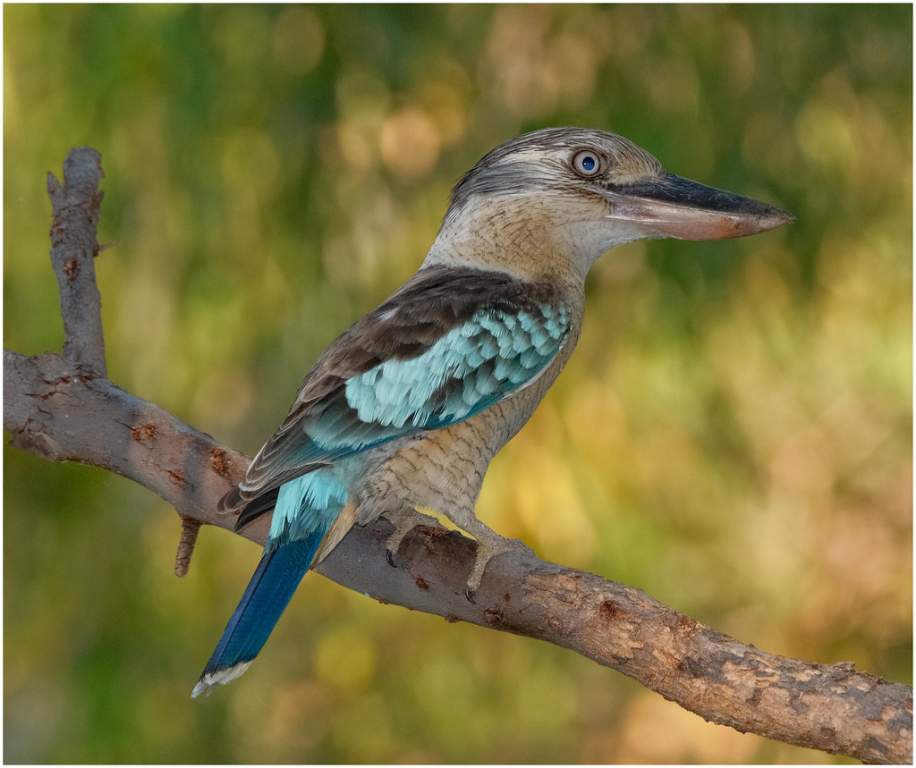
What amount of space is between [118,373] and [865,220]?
2.60 metres

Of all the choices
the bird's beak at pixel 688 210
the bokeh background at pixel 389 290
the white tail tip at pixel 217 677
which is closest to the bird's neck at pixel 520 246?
the bird's beak at pixel 688 210

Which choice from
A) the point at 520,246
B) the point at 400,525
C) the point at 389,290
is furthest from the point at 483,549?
the point at 389,290

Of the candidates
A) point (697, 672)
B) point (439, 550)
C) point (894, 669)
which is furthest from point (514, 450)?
point (697, 672)

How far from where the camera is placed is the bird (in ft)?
6.68

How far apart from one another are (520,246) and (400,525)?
60cm

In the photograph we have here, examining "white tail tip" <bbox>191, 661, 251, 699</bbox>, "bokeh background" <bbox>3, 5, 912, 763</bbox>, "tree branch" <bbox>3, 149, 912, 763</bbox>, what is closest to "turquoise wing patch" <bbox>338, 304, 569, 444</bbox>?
"tree branch" <bbox>3, 149, 912, 763</bbox>

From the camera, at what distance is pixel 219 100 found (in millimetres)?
4090

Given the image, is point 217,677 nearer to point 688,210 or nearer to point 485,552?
point 485,552

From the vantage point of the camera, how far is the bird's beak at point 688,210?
2.26 meters

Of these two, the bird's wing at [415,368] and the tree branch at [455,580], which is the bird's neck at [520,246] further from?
the tree branch at [455,580]

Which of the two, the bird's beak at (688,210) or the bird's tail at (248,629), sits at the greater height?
the bird's beak at (688,210)

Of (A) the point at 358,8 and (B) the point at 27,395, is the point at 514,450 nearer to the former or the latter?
(A) the point at 358,8

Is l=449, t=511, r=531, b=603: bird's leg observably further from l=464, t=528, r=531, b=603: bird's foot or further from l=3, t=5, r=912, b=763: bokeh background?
l=3, t=5, r=912, b=763: bokeh background

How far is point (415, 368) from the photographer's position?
215 centimetres
